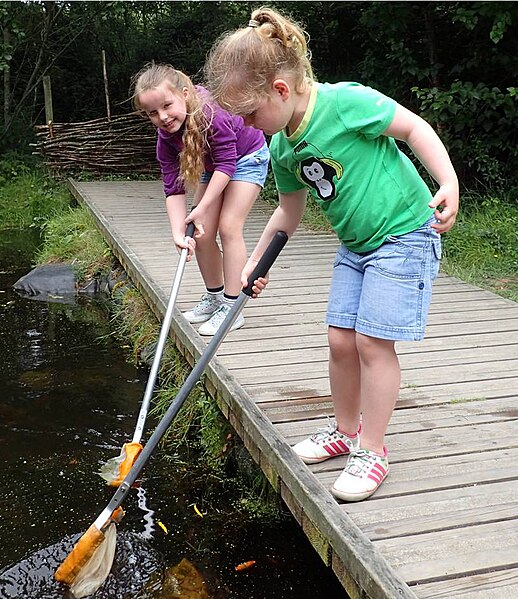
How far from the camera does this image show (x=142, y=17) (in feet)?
48.2

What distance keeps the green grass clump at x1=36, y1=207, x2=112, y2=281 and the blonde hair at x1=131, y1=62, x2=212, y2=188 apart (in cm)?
364

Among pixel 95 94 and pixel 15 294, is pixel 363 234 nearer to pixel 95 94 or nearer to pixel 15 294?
pixel 15 294

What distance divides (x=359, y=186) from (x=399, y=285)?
0.29 meters

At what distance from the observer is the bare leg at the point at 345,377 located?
2365mm

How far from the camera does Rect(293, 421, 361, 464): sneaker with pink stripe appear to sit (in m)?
2.52

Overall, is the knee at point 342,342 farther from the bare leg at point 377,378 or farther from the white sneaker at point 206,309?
the white sneaker at point 206,309

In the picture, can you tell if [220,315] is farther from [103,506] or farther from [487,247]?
[487,247]

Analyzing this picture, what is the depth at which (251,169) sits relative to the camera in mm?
3898

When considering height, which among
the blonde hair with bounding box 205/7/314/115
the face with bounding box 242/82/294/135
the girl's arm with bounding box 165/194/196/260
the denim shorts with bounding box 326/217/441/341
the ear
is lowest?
the girl's arm with bounding box 165/194/196/260

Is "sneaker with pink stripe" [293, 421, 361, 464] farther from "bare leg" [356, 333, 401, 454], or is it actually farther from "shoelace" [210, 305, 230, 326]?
"shoelace" [210, 305, 230, 326]

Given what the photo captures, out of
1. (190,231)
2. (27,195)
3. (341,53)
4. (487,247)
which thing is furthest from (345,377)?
(27,195)

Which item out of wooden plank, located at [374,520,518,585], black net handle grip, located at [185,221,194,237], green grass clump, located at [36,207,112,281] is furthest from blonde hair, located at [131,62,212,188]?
green grass clump, located at [36,207,112,281]

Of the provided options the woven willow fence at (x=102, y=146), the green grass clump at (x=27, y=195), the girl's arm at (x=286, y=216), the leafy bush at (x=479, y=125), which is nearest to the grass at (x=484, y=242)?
the leafy bush at (x=479, y=125)

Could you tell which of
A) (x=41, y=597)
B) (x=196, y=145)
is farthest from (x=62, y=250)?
(x=41, y=597)
